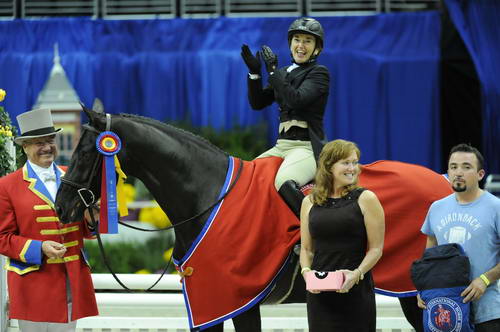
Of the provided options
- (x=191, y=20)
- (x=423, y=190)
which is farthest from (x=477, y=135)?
(x=423, y=190)

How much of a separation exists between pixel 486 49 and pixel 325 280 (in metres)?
8.66

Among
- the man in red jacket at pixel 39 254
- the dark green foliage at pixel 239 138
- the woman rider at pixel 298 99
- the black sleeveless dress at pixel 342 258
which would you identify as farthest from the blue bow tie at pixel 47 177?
the dark green foliage at pixel 239 138

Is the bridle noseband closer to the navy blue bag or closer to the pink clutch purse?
the pink clutch purse

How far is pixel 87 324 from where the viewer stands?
6023 millimetres

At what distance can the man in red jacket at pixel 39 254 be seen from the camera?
4.91 meters

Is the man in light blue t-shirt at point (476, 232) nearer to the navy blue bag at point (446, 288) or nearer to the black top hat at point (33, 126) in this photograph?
the navy blue bag at point (446, 288)

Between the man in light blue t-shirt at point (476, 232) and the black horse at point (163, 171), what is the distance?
47.9 inches

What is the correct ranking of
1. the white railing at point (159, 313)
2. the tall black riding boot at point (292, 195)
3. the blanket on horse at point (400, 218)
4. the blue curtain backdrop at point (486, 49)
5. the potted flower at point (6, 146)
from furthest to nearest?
1. the blue curtain backdrop at point (486, 49)
2. the white railing at point (159, 313)
3. the potted flower at point (6, 146)
4. the blanket on horse at point (400, 218)
5. the tall black riding boot at point (292, 195)

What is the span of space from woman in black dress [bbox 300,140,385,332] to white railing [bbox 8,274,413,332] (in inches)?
70.7

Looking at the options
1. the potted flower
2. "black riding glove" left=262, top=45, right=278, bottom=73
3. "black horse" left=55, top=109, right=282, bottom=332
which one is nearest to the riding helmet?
"black riding glove" left=262, top=45, right=278, bottom=73

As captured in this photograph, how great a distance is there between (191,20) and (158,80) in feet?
3.28

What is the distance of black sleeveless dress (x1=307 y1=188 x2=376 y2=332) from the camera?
4090mm

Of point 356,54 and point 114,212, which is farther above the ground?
point 356,54

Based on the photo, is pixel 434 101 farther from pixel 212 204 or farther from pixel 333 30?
pixel 212 204
